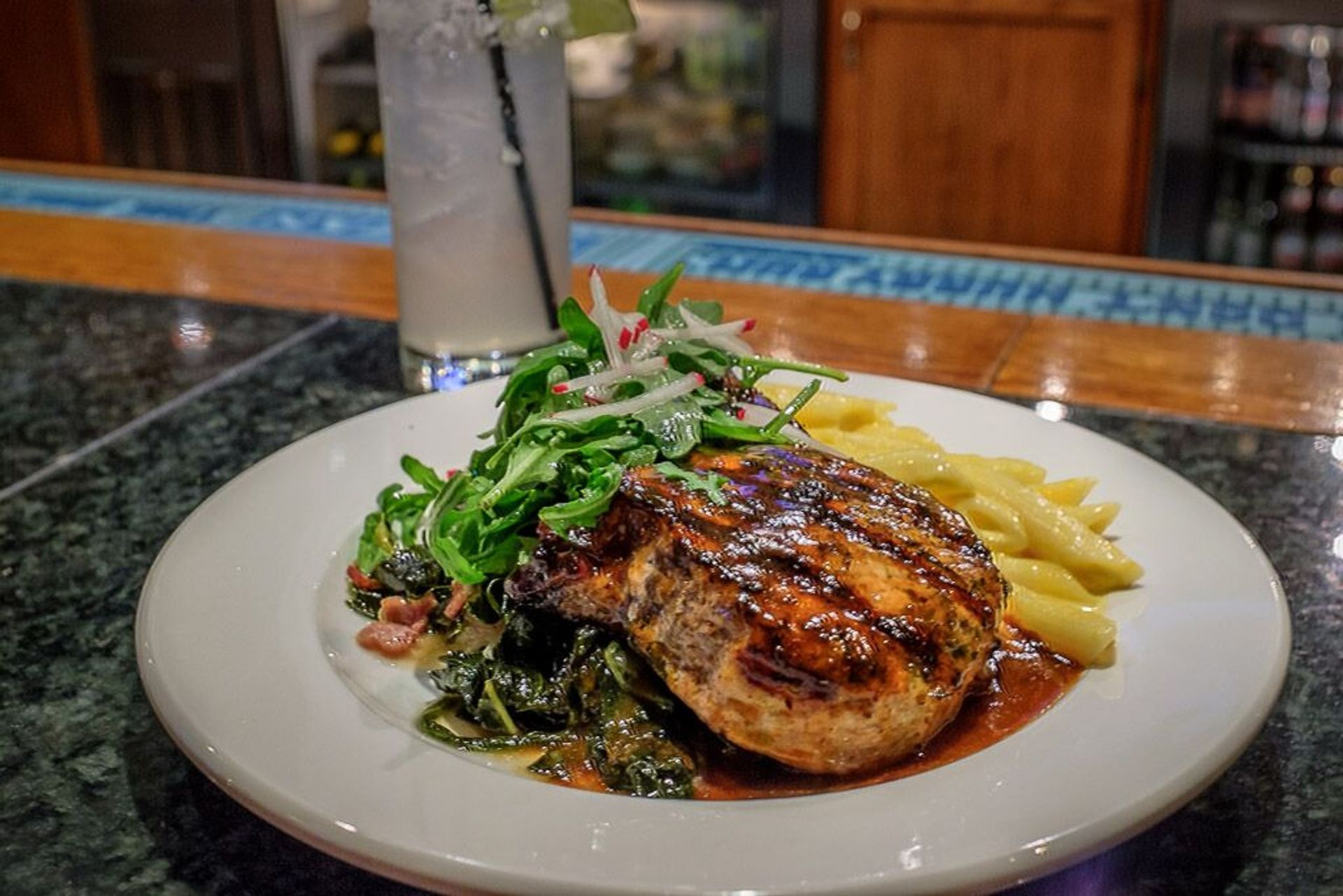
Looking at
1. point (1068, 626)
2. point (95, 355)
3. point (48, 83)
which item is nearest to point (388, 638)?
point (1068, 626)

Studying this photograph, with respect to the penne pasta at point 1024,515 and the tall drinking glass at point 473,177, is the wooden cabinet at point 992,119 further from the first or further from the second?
the penne pasta at point 1024,515

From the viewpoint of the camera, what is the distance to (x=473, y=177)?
1.59 m

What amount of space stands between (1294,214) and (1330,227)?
3.9 inches

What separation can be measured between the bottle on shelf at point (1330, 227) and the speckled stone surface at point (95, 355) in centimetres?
286

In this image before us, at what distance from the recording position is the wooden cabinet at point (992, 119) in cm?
379

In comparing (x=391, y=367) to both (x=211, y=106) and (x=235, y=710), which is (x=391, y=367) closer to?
(x=235, y=710)

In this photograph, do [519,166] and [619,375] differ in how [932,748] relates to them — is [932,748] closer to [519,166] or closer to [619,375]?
[619,375]

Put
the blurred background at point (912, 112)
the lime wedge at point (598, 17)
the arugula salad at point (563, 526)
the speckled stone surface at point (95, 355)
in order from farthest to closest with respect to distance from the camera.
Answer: the blurred background at point (912, 112)
the speckled stone surface at point (95, 355)
the lime wedge at point (598, 17)
the arugula salad at point (563, 526)

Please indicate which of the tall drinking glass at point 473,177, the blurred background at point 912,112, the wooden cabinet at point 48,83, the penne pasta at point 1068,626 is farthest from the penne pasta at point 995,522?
the wooden cabinet at point 48,83

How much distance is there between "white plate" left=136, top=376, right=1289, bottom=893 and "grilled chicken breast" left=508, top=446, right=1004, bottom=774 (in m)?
0.05

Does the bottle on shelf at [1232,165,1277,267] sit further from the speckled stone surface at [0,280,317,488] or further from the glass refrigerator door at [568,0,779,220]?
the speckled stone surface at [0,280,317,488]

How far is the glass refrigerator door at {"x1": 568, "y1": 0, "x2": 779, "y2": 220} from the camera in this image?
4.23 meters

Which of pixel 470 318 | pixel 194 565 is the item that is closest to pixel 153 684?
pixel 194 565

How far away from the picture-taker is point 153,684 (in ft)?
3.09
